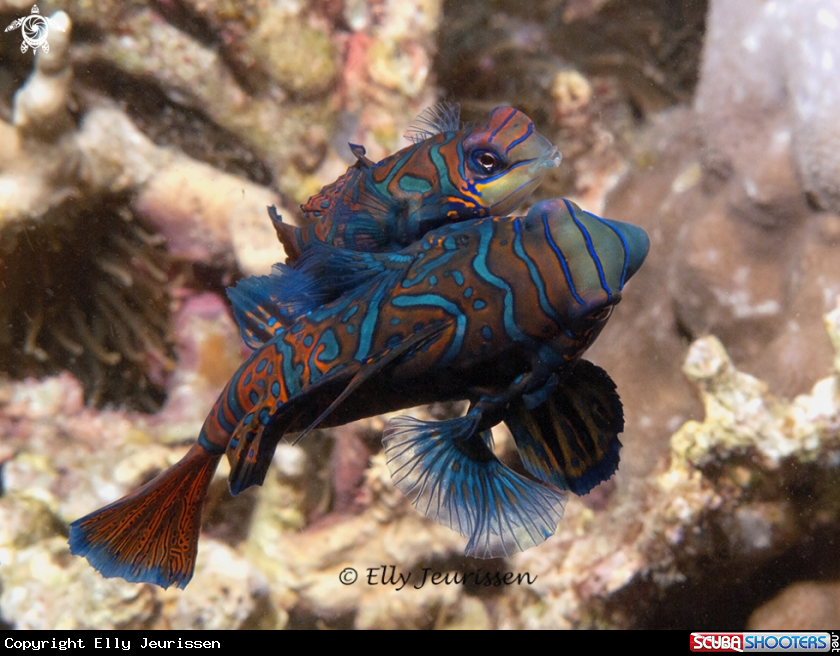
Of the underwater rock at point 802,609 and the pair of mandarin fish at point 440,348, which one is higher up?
the pair of mandarin fish at point 440,348

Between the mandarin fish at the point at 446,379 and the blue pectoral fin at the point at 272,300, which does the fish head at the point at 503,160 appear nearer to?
the mandarin fish at the point at 446,379

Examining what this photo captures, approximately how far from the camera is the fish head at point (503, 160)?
208 cm

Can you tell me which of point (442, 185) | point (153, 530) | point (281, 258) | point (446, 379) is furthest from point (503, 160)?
point (281, 258)

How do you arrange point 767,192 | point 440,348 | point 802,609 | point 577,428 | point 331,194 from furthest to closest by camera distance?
point 802,609 → point 767,192 → point 331,194 → point 577,428 → point 440,348

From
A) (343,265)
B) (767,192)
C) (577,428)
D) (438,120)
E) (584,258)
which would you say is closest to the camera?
(584,258)

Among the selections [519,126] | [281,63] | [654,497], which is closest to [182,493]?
[519,126]

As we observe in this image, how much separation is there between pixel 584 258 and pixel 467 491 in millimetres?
950

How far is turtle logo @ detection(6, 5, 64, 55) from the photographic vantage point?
3.47 metres

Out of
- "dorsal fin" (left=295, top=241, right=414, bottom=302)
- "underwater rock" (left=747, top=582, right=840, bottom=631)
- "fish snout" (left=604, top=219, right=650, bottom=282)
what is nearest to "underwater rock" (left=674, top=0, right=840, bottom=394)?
"underwater rock" (left=747, top=582, right=840, bottom=631)

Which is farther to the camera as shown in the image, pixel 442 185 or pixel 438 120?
pixel 438 120

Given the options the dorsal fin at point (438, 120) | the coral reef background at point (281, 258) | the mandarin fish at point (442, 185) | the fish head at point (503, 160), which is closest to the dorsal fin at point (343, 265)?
the mandarin fish at point (442, 185)

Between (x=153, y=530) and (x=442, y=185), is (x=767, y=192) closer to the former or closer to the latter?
(x=442, y=185)

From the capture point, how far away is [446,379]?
6.19 feet

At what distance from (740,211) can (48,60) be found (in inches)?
181
